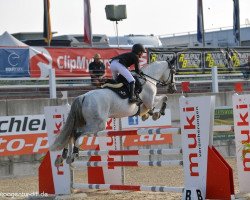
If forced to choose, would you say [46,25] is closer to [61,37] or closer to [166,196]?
[61,37]

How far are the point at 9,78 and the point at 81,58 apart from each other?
2.67 m

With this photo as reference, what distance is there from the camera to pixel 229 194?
10922 millimetres

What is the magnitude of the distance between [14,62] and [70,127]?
7.31 m

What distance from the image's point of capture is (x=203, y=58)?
940 inches

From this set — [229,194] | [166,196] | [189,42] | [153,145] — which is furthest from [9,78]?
[189,42]

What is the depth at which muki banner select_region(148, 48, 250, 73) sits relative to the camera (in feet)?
74.9

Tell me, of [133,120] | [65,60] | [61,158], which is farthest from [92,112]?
[65,60]

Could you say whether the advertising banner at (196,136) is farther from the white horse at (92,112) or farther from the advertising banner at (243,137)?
the white horse at (92,112)

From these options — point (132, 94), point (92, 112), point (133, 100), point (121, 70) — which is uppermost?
point (121, 70)

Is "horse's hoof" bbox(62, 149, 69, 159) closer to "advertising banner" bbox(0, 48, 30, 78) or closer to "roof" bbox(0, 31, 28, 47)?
"advertising banner" bbox(0, 48, 30, 78)

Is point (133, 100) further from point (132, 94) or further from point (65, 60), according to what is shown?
point (65, 60)

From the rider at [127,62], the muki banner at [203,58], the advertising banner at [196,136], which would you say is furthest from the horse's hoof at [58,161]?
the muki banner at [203,58]

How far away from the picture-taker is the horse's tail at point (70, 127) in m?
12.8

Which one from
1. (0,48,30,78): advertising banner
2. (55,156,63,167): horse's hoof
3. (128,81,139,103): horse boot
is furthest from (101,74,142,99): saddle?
(0,48,30,78): advertising banner
